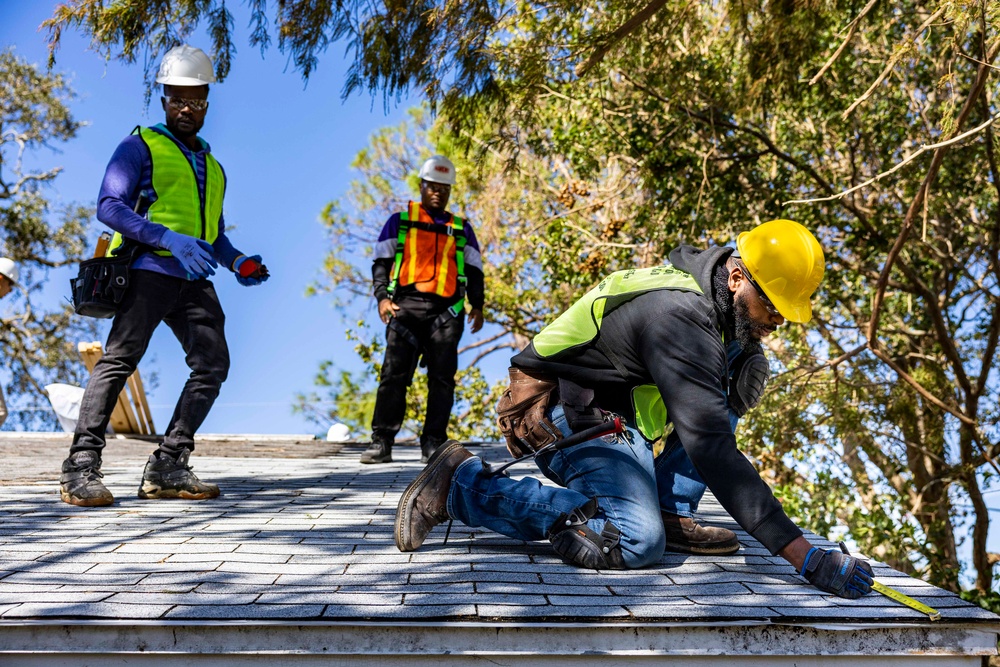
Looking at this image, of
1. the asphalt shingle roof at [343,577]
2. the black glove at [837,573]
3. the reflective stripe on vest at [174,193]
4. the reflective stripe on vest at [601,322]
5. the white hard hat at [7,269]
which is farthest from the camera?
the white hard hat at [7,269]

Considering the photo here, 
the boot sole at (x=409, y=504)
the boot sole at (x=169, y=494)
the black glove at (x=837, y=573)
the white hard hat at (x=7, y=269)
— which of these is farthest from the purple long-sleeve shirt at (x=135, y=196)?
the white hard hat at (x=7, y=269)

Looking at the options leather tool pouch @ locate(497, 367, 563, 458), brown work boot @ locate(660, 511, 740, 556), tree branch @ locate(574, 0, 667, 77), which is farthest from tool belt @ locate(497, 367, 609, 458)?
tree branch @ locate(574, 0, 667, 77)

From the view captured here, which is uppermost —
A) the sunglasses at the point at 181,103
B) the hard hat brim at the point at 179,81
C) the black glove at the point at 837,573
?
the hard hat brim at the point at 179,81

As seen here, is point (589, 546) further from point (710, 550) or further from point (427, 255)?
point (427, 255)

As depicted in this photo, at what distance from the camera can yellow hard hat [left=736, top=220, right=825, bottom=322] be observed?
290 centimetres

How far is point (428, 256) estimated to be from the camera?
216 inches

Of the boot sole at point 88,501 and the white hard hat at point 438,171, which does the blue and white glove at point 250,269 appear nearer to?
the boot sole at point 88,501

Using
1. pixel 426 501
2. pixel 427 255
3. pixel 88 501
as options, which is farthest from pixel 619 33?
pixel 88 501

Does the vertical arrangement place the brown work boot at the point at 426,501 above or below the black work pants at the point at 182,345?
below

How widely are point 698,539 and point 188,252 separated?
2.37m

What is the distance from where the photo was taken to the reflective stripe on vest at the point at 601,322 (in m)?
3.04

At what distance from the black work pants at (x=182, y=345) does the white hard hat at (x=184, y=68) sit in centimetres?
87

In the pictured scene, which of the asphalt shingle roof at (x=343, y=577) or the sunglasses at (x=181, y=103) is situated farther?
the sunglasses at (x=181, y=103)

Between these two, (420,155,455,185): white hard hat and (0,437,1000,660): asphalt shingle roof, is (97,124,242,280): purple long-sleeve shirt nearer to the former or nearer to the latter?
(0,437,1000,660): asphalt shingle roof
